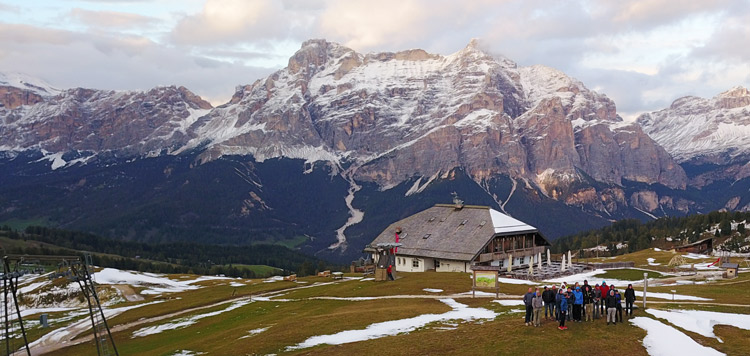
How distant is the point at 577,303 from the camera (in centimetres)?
4559

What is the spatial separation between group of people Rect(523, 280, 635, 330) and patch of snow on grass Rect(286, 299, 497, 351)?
7579 millimetres

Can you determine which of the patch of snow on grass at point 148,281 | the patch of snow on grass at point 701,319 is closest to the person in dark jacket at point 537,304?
the patch of snow on grass at point 701,319

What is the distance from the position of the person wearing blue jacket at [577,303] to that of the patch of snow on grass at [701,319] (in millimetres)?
6605

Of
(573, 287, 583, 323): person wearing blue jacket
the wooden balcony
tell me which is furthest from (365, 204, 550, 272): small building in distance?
(573, 287, 583, 323): person wearing blue jacket

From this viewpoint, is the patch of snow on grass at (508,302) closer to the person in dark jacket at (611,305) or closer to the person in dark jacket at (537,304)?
the person in dark jacket at (537,304)

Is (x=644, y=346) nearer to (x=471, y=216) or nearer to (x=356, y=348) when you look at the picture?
(x=356, y=348)

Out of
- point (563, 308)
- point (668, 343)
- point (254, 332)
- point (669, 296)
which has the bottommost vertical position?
point (254, 332)

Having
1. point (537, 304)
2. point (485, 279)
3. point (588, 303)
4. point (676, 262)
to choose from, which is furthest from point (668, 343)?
point (676, 262)

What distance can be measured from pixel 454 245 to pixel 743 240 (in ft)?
402

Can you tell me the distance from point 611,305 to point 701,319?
9.10 metres

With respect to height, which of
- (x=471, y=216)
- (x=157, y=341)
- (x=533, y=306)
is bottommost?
(x=157, y=341)

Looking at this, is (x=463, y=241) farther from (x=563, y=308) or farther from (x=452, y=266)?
(x=563, y=308)

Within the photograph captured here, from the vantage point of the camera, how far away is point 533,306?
4484 centimetres

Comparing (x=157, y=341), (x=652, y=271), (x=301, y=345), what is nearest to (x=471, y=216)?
(x=652, y=271)
